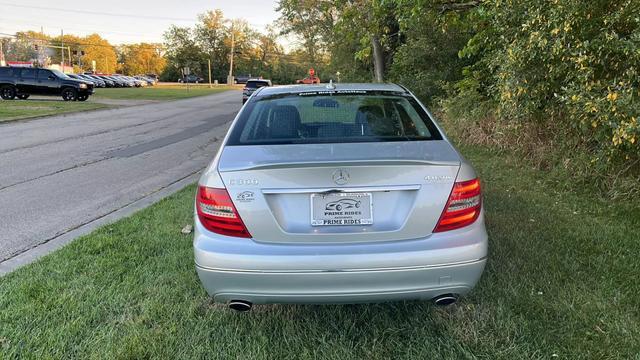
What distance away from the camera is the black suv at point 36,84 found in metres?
28.6

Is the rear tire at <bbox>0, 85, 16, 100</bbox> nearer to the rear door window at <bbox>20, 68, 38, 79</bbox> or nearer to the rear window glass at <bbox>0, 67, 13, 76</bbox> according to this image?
the rear window glass at <bbox>0, 67, 13, 76</bbox>

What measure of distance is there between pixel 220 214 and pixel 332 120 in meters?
1.27

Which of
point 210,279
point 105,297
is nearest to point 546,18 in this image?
point 210,279

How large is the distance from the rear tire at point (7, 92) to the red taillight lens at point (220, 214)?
103ft

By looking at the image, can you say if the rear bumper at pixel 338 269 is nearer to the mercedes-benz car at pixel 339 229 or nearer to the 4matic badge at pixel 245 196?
the mercedes-benz car at pixel 339 229

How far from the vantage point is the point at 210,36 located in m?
100

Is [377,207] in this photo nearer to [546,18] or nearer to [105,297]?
[105,297]

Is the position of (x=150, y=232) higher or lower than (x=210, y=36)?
lower

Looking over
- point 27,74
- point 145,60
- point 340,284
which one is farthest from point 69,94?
point 145,60

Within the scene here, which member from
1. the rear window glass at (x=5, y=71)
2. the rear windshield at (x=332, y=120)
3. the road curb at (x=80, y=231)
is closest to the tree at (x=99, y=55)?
the rear window glass at (x=5, y=71)

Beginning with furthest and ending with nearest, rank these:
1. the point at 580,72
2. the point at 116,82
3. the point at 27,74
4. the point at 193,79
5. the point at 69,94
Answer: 1. the point at 193,79
2. the point at 116,82
3. the point at 69,94
4. the point at 27,74
5. the point at 580,72

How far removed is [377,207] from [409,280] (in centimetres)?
42

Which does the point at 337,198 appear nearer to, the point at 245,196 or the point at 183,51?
the point at 245,196

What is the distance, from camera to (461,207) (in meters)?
2.75
